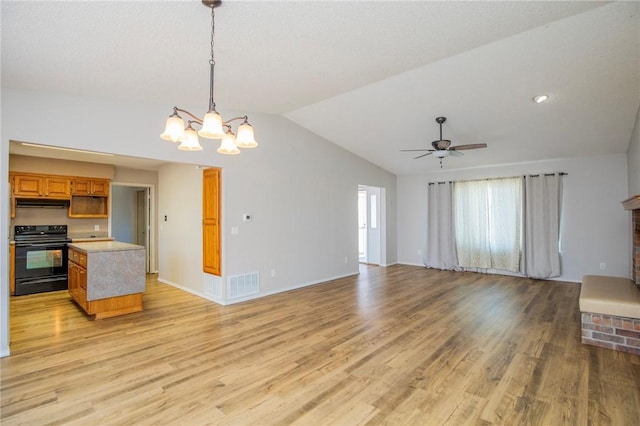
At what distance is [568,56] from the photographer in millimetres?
3057

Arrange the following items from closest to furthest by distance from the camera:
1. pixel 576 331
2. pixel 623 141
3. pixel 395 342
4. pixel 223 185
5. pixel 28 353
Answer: pixel 28 353 → pixel 395 342 → pixel 576 331 → pixel 223 185 → pixel 623 141

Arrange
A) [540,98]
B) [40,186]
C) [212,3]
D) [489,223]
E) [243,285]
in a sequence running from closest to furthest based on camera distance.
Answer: [212,3]
[540,98]
[243,285]
[40,186]
[489,223]

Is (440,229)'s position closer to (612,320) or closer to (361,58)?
(612,320)

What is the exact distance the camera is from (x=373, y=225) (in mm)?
8320

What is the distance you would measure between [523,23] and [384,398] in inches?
128

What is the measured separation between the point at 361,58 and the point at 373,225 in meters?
5.64

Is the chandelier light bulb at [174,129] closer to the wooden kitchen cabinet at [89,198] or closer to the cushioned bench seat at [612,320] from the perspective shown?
the cushioned bench seat at [612,320]

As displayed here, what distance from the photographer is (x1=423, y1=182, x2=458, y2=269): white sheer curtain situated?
7418 millimetres

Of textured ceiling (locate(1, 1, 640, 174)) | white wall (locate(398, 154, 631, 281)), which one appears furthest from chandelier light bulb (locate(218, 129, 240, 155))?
white wall (locate(398, 154, 631, 281))

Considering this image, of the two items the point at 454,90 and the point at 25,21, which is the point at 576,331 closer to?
the point at 454,90

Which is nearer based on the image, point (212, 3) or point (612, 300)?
point (212, 3)

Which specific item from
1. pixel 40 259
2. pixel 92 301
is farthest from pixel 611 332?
pixel 40 259

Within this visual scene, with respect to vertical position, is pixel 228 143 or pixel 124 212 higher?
pixel 228 143

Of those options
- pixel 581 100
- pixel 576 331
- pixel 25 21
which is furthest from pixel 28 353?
pixel 581 100
